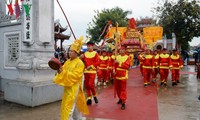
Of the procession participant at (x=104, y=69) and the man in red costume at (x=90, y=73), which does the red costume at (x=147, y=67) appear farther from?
the man in red costume at (x=90, y=73)

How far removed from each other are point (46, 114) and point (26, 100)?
1093 mm

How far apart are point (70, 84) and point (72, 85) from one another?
0.11 m

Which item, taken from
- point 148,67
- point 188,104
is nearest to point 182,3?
point 148,67

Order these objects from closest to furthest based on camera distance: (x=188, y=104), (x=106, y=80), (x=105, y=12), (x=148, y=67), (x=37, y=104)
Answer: (x=37, y=104)
(x=188, y=104)
(x=148, y=67)
(x=106, y=80)
(x=105, y=12)

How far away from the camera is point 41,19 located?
299 inches

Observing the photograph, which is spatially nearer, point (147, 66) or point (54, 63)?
point (54, 63)

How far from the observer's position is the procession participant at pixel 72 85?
14.4ft

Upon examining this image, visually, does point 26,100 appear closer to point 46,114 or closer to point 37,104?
point 37,104

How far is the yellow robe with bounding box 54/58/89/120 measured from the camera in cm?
437

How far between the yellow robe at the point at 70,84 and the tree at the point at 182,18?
1881 centimetres

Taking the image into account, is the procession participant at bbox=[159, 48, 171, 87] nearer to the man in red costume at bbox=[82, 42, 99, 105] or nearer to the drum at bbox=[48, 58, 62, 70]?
the man in red costume at bbox=[82, 42, 99, 105]

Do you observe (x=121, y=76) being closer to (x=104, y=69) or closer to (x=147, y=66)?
(x=147, y=66)

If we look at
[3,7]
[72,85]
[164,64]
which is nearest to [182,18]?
[164,64]

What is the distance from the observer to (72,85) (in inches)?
177
